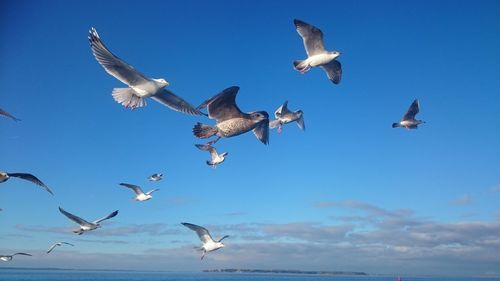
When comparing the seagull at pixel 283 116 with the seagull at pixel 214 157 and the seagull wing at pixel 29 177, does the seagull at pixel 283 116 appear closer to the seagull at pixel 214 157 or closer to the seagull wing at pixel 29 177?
the seagull at pixel 214 157

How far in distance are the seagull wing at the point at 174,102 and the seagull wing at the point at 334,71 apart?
470 centimetres

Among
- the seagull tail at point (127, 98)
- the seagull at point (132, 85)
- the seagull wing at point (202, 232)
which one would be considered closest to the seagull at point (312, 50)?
the seagull at point (132, 85)

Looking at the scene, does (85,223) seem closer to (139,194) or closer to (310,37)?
(139,194)

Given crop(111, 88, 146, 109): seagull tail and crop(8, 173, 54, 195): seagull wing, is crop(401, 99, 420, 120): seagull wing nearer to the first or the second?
crop(111, 88, 146, 109): seagull tail

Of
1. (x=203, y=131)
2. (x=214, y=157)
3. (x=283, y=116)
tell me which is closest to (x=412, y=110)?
(x=283, y=116)

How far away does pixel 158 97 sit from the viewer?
13.5 m

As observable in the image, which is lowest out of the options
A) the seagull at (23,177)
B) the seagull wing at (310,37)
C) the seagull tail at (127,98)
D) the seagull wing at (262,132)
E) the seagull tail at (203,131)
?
the seagull at (23,177)

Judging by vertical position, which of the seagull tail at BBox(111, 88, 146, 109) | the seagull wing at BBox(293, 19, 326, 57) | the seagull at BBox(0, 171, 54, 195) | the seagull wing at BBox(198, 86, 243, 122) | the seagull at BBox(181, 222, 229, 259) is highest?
the seagull wing at BBox(293, 19, 326, 57)

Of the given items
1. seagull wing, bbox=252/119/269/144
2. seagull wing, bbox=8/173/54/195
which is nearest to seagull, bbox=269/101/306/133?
seagull wing, bbox=252/119/269/144

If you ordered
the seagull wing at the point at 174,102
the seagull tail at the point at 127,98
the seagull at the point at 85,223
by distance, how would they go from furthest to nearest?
the seagull at the point at 85,223 → the seagull wing at the point at 174,102 → the seagull tail at the point at 127,98

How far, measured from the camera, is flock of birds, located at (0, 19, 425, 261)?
34.8ft

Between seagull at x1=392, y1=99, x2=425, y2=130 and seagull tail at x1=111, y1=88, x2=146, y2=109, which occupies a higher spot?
seagull at x1=392, y1=99, x2=425, y2=130

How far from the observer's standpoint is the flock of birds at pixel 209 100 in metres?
10.6

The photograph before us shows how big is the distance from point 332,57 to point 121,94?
6332mm
